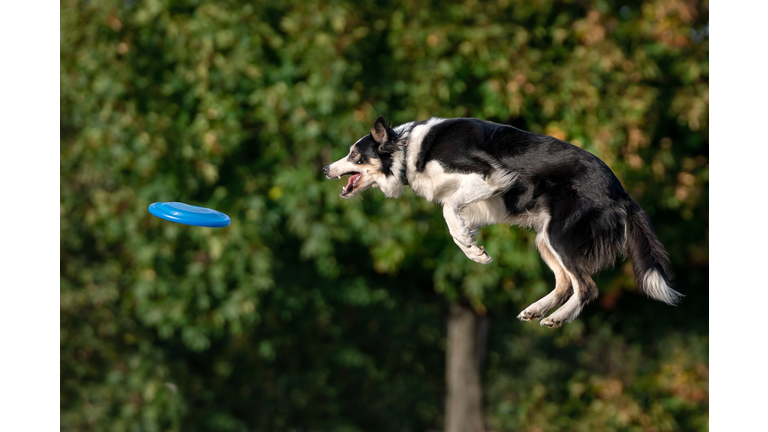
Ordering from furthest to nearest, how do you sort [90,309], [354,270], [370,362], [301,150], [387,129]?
[370,362]
[90,309]
[354,270]
[301,150]
[387,129]

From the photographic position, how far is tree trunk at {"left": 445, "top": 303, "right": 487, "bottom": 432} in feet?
32.6

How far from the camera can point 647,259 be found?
2.95m

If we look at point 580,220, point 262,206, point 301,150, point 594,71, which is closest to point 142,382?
point 262,206

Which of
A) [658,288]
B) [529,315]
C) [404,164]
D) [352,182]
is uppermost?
[404,164]

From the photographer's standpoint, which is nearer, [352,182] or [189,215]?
[352,182]

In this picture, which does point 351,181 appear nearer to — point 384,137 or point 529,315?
point 384,137

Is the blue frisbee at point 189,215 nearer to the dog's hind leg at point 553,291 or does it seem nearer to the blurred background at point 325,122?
the dog's hind leg at point 553,291

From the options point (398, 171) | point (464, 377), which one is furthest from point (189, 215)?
point (464, 377)

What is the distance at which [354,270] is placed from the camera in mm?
9281

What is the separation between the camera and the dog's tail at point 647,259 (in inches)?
114

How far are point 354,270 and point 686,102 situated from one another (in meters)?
4.37

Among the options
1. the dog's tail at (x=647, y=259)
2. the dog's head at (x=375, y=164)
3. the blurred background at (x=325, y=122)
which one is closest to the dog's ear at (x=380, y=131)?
the dog's head at (x=375, y=164)

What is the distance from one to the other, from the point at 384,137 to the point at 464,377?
290 inches

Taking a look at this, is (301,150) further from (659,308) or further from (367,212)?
(659,308)
